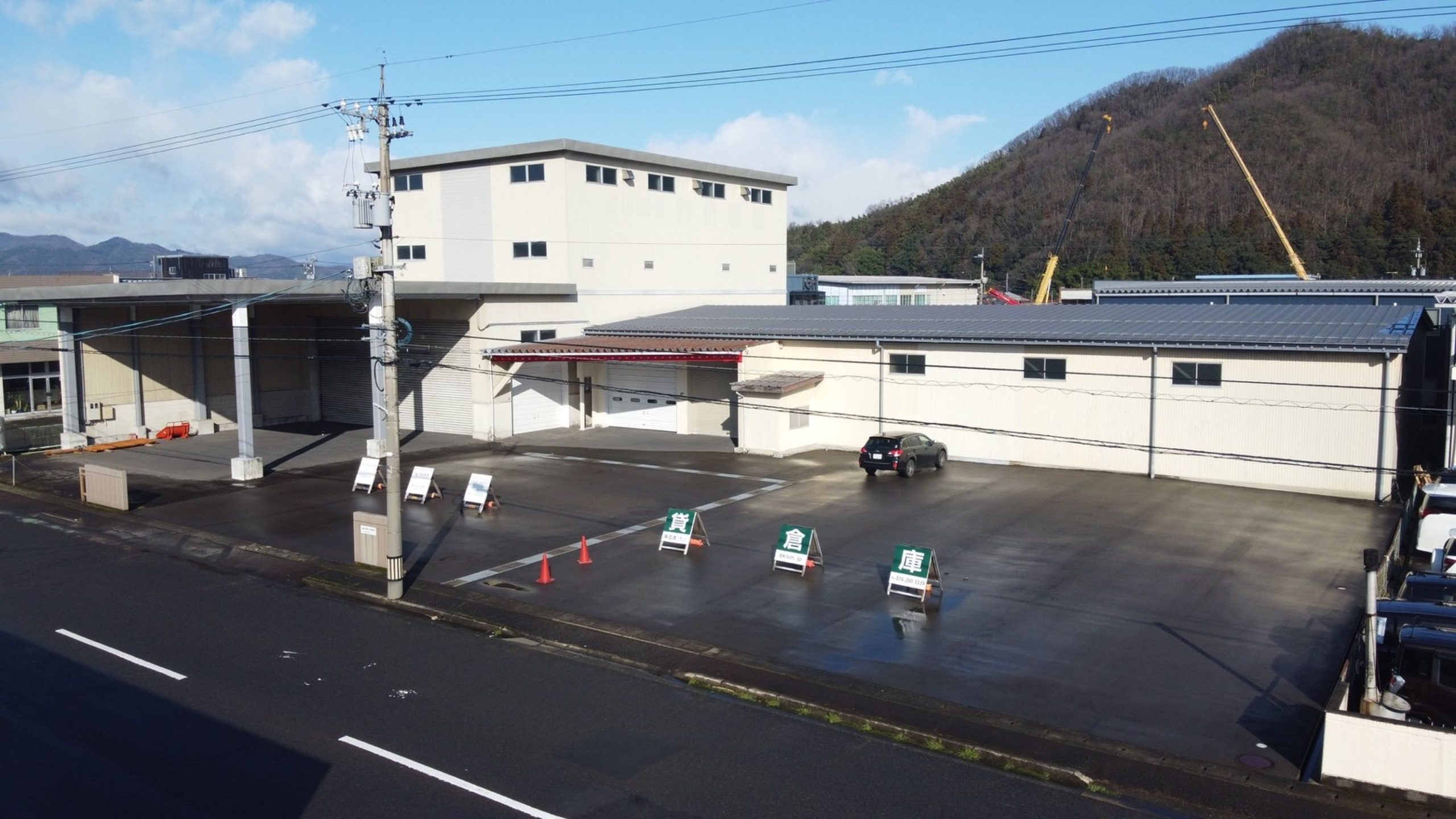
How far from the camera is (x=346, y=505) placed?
2609 centimetres

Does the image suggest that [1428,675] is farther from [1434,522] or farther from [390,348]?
[390,348]

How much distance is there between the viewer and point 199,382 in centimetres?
3841

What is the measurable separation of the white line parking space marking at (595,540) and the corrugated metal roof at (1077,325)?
848 centimetres

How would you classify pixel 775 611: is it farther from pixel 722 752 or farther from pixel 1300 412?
pixel 1300 412

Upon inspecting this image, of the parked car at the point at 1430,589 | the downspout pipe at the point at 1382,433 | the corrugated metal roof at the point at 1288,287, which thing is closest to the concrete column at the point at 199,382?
the parked car at the point at 1430,589

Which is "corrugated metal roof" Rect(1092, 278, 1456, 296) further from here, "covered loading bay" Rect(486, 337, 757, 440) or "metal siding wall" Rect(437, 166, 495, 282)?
"metal siding wall" Rect(437, 166, 495, 282)

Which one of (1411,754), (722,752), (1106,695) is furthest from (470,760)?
(1411,754)

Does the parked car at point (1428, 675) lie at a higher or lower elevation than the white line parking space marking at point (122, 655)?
higher

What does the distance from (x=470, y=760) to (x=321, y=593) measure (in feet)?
29.4

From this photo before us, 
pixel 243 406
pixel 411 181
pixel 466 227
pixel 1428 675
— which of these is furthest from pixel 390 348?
pixel 411 181

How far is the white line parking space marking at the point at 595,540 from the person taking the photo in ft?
62.7

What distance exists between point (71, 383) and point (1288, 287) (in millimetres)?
53656

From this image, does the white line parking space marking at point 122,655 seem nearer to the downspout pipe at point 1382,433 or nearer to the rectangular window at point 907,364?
the rectangular window at point 907,364

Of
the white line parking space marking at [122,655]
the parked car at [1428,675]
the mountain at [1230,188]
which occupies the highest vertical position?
the mountain at [1230,188]
